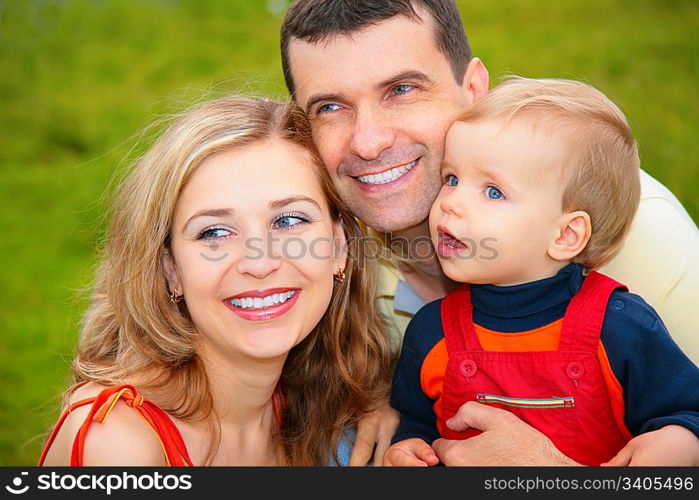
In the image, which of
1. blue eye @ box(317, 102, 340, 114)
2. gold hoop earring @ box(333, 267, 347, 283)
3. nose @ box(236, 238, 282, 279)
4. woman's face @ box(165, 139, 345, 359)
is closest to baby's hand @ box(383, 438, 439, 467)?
woman's face @ box(165, 139, 345, 359)

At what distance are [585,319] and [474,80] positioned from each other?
1304 millimetres

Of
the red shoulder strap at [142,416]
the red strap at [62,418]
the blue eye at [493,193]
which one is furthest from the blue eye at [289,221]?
the red strap at [62,418]

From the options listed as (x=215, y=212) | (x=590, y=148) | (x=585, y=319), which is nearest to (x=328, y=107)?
(x=215, y=212)

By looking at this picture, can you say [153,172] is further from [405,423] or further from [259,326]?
[405,423]

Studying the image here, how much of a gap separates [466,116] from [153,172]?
3.52 feet

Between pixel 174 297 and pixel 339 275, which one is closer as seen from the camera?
pixel 174 297

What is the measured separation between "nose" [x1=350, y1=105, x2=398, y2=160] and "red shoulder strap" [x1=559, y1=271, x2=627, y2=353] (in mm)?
947

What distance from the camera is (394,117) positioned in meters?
3.23

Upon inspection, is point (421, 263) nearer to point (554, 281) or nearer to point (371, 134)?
point (371, 134)

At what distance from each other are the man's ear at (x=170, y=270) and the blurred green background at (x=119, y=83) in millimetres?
2359

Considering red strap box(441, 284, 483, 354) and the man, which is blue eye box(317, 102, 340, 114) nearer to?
the man

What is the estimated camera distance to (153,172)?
286cm

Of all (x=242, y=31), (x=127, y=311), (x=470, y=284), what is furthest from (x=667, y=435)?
(x=242, y=31)

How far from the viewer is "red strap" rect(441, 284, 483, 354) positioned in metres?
2.79
